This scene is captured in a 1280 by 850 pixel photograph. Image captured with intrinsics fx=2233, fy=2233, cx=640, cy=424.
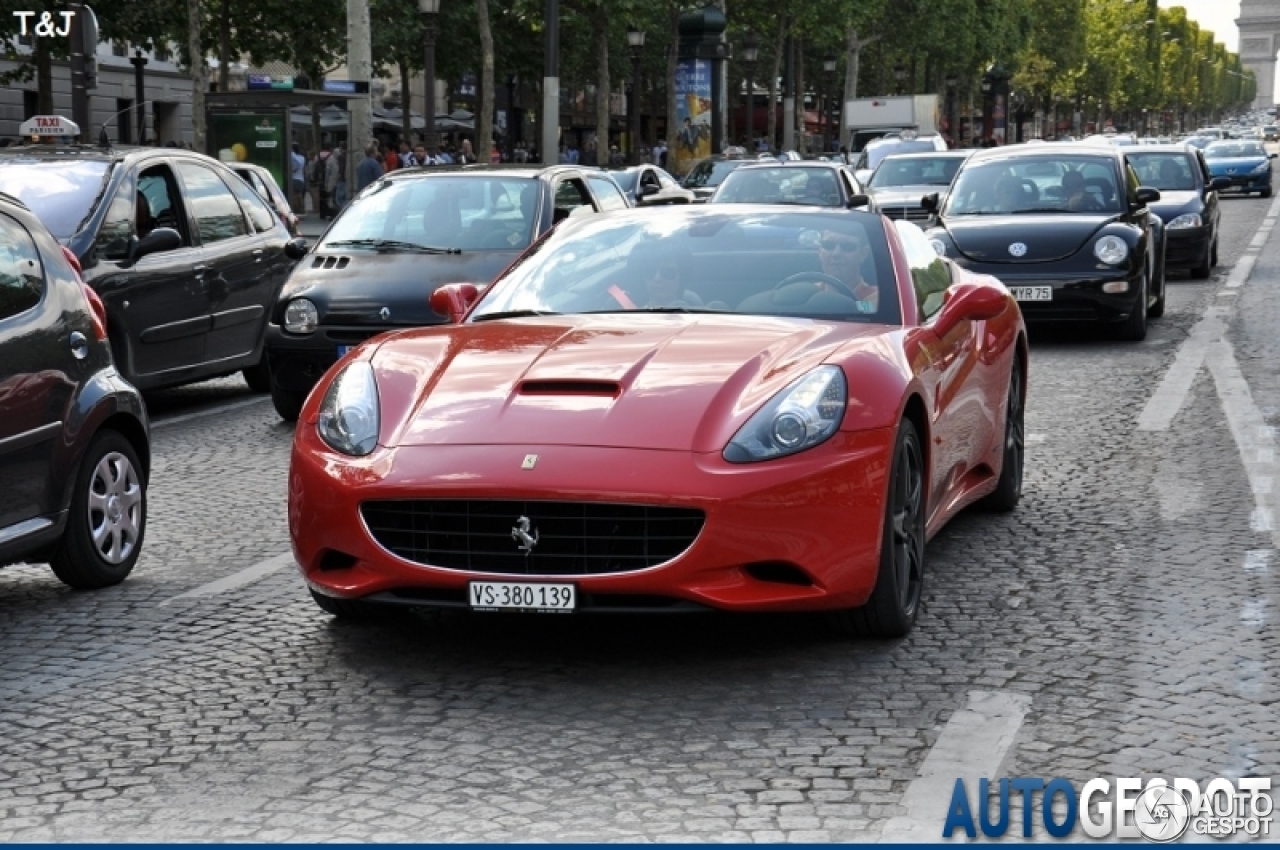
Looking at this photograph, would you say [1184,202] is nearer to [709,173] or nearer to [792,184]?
[792,184]

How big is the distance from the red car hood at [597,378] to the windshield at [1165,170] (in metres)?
19.6

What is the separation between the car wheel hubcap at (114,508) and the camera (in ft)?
24.6

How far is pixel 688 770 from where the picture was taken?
16.4 feet

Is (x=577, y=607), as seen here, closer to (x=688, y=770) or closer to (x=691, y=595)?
(x=691, y=595)

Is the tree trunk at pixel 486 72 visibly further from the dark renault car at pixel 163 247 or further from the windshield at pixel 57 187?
the windshield at pixel 57 187

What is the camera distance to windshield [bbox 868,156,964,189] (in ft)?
101

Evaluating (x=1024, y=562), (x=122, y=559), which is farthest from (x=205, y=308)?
(x=1024, y=562)

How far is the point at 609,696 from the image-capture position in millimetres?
5754

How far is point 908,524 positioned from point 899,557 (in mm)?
146

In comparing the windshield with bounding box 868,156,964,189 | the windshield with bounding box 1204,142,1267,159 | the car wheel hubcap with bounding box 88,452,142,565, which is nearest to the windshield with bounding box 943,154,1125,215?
the car wheel hubcap with bounding box 88,452,142,565

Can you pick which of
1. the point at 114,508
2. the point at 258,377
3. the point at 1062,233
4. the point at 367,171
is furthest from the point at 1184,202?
the point at 114,508

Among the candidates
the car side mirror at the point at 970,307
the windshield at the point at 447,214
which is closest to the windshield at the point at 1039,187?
the windshield at the point at 447,214

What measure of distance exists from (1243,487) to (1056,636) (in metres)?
3.28

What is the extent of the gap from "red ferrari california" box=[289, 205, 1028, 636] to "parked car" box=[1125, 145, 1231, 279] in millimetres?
16768
